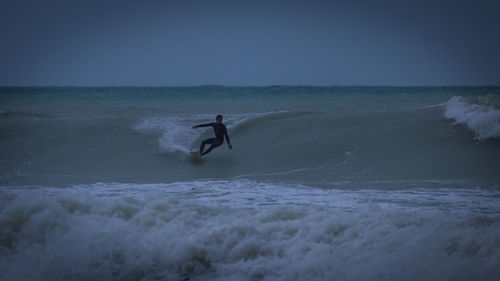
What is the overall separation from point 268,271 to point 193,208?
174cm

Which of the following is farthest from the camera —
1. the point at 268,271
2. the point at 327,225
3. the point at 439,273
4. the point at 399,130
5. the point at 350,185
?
the point at 399,130

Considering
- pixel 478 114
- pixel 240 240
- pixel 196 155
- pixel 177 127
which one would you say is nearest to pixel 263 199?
pixel 240 240

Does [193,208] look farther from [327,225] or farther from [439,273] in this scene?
[439,273]

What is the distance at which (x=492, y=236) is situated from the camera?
150 inches

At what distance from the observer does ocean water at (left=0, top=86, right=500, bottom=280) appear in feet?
12.1

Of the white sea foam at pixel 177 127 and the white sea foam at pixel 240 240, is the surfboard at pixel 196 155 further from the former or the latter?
the white sea foam at pixel 240 240

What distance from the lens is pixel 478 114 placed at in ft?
34.2

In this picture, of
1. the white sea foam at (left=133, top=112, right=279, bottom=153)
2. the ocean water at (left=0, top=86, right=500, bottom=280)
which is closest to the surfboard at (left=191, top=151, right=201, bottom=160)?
the ocean water at (left=0, top=86, right=500, bottom=280)

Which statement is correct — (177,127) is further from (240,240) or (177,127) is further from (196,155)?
(240,240)

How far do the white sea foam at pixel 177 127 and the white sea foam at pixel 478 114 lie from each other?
19.8 ft

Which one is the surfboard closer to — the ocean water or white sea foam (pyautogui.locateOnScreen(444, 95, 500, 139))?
the ocean water

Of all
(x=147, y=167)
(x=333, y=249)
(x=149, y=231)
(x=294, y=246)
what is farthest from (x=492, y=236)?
(x=147, y=167)

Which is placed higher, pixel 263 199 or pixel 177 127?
pixel 177 127

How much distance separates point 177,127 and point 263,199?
745 cm
